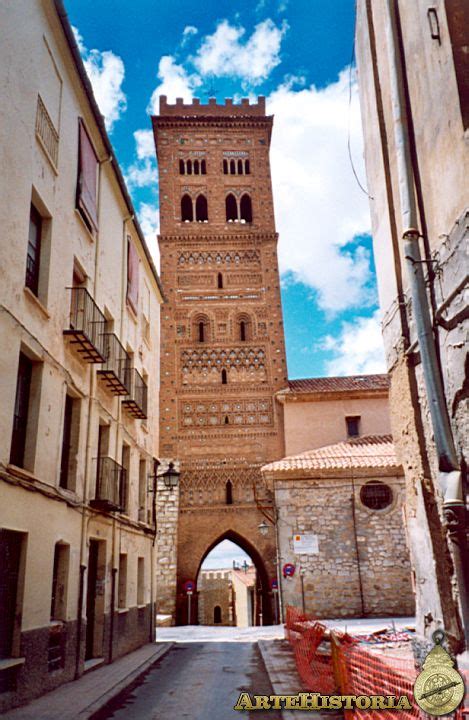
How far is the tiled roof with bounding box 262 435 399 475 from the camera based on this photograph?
20.7 meters

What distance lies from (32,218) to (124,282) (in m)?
5.42

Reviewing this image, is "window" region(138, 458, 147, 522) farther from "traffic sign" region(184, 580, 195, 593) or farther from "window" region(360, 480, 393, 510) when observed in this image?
"traffic sign" region(184, 580, 195, 593)

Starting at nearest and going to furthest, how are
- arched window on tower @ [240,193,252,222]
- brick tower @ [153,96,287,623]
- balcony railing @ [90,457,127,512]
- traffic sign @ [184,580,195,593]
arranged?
balcony railing @ [90,457,127,512]
traffic sign @ [184,580,195,593]
brick tower @ [153,96,287,623]
arched window on tower @ [240,193,252,222]

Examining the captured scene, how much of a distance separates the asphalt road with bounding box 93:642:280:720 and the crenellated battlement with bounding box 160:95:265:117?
2871 cm

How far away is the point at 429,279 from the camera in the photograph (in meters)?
5.21

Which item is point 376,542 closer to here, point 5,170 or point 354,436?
point 354,436

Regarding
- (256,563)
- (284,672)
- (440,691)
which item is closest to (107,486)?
(284,672)

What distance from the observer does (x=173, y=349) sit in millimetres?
29719

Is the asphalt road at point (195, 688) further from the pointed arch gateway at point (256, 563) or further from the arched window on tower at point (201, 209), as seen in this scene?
the arched window on tower at point (201, 209)

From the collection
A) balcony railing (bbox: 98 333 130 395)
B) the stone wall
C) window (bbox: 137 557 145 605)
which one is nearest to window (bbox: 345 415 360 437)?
the stone wall

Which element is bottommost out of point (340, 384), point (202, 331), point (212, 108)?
point (340, 384)

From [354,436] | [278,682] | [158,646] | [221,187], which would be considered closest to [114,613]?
[158,646]

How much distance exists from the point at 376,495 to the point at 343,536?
6.15 ft

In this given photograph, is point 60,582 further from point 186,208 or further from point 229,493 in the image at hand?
point 186,208
